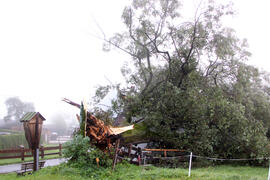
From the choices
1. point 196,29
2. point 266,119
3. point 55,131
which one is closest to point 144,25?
point 196,29

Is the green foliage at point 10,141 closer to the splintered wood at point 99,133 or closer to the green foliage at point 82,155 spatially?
the splintered wood at point 99,133

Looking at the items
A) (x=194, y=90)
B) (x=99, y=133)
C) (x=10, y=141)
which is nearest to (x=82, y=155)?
(x=99, y=133)

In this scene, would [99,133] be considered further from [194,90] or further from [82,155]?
[194,90]

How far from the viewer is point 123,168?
945 cm

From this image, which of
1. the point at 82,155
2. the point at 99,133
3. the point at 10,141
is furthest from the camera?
the point at 10,141

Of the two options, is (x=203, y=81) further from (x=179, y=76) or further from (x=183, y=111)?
(x=183, y=111)

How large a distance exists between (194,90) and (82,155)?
699 cm

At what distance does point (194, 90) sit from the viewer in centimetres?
1262

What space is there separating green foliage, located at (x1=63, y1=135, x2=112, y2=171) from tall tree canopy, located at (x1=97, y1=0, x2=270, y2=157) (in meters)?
4.70

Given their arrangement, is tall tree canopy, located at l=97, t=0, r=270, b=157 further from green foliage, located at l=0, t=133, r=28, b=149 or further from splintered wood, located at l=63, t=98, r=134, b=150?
green foliage, located at l=0, t=133, r=28, b=149

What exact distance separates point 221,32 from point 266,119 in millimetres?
7136

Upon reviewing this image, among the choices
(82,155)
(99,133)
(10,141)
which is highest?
(99,133)

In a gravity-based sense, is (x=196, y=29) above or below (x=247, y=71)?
above

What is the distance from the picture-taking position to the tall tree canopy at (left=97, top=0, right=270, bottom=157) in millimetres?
12836
